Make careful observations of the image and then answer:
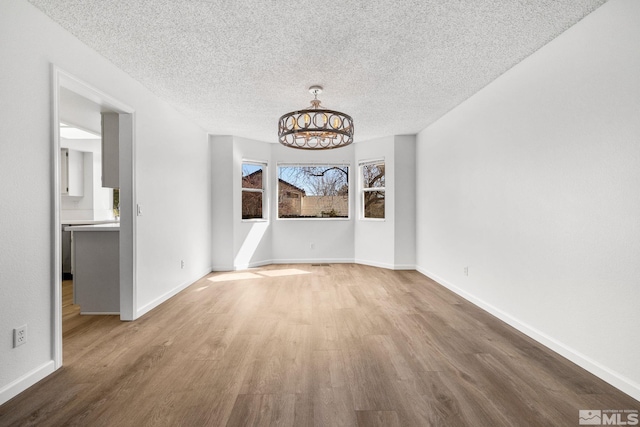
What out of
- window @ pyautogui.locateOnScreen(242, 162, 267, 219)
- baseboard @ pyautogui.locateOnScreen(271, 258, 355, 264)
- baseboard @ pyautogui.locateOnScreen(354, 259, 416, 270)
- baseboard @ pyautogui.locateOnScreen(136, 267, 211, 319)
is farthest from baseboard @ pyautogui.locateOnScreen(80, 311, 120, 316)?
baseboard @ pyautogui.locateOnScreen(354, 259, 416, 270)

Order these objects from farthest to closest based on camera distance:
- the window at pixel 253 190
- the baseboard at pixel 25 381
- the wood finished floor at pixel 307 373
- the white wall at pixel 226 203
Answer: the window at pixel 253 190 < the white wall at pixel 226 203 < the baseboard at pixel 25 381 < the wood finished floor at pixel 307 373

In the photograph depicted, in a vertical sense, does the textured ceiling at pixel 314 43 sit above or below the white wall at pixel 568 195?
above

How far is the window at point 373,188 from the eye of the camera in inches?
236

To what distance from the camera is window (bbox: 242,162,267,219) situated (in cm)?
594

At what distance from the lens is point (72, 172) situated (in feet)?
18.6

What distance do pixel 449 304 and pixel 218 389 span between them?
271 cm

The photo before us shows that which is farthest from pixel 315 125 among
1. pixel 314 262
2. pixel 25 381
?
pixel 314 262

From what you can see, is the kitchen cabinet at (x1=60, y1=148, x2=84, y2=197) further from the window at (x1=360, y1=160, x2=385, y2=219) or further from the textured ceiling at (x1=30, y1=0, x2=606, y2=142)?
the window at (x1=360, y1=160, x2=385, y2=219)

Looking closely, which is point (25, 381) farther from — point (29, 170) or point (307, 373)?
point (307, 373)

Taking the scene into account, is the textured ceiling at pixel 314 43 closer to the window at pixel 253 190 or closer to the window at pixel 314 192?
the window at pixel 253 190

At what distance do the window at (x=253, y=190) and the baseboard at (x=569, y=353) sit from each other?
13.3 feet

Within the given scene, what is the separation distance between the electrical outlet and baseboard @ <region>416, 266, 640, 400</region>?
3661 mm

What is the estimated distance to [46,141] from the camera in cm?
210

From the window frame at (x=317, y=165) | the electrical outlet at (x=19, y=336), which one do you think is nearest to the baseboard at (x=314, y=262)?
the window frame at (x=317, y=165)
